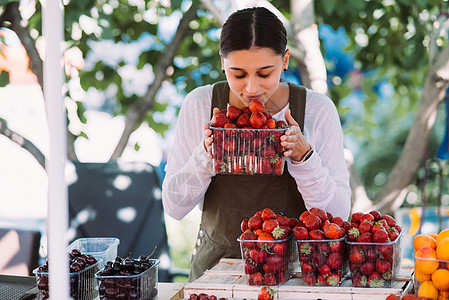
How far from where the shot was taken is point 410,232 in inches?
163

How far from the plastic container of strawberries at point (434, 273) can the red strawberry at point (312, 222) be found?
27 cm

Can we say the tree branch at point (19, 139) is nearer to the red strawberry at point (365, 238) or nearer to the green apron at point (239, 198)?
the green apron at point (239, 198)

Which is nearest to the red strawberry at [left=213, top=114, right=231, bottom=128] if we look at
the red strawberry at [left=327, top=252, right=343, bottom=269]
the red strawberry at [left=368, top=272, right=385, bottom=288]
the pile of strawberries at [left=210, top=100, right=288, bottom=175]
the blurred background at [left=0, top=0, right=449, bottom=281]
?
the pile of strawberries at [left=210, top=100, right=288, bottom=175]

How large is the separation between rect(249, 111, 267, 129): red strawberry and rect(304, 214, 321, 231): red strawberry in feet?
1.00

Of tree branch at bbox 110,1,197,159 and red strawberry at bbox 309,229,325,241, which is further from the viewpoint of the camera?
tree branch at bbox 110,1,197,159

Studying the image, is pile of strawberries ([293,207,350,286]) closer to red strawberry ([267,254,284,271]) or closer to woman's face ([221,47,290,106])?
red strawberry ([267,254,284,271])

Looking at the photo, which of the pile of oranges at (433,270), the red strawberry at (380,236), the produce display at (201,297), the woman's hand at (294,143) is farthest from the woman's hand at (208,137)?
the pile of oranges at (433,270)

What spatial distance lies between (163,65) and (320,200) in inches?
72.0

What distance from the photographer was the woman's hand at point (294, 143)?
169 cm

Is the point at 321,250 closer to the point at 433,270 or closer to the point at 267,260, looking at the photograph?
the point at 267,260

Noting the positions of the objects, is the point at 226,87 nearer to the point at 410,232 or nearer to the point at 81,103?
the point at 81,103

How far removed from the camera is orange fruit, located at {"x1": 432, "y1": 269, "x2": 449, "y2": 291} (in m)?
1.41

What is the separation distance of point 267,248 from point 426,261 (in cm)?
41

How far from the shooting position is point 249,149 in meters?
1.72
